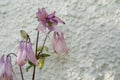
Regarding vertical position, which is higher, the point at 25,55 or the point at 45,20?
the point at 45,20

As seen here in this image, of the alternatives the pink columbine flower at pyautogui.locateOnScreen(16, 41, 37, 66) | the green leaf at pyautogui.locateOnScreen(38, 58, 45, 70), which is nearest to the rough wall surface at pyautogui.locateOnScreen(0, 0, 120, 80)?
the green leaf at pyautogui.locateOnScreen(38, 58, 45, 70)

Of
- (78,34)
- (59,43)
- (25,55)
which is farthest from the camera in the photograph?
(78,34)

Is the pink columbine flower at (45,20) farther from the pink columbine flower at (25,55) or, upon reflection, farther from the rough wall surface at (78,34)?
the rough wall surface at (78,34)

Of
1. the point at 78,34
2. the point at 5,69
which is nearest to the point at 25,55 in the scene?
the point at 5,69

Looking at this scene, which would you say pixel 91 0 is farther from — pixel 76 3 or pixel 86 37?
pixel 86 37

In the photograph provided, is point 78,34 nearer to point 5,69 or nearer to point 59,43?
point 59,43

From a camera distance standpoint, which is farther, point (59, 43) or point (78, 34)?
point (78, 34)
